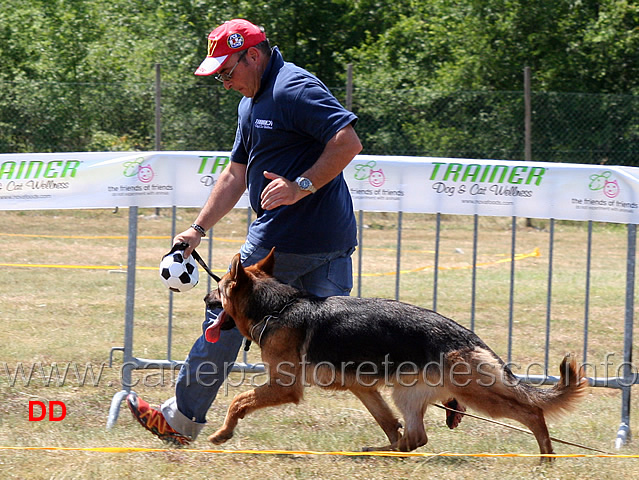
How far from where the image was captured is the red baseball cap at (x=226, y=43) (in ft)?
13.3

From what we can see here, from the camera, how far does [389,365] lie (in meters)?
4.09

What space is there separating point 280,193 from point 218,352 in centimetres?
106

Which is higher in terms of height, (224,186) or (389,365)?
(224,186)

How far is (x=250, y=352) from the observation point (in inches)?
270

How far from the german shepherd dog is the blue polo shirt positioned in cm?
21

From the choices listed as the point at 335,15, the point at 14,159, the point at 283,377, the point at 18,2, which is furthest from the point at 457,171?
the point at 18,2

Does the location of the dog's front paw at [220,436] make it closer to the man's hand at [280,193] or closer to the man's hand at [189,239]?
the man's hand at [189,239]

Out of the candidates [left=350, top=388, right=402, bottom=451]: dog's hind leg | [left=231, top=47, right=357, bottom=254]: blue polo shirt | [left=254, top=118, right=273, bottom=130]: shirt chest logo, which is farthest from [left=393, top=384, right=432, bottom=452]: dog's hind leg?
[left=254, top=118, right=273, bottom=130]: shirt chest logo

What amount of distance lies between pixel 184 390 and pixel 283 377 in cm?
66

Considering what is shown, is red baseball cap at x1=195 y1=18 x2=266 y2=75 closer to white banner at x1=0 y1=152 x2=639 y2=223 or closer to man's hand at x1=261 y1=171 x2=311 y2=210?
man's hand at x1=261 y1=171 x2=311 y2=210

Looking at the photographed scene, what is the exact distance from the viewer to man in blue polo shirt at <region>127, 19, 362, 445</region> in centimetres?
397

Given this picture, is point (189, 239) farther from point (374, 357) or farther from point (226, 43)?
point (374, 357)

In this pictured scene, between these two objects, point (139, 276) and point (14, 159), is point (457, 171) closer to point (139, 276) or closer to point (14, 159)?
point (14, 159)

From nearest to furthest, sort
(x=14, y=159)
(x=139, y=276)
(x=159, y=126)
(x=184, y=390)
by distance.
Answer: (x=184, y=390) → (x=14, y=159) → (x=139, y=276) → (x=159, y=126)
